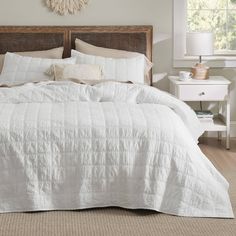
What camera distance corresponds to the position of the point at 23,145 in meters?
3.71

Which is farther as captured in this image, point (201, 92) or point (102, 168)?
point (201, 92)

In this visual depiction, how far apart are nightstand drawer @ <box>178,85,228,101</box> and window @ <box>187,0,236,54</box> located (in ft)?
2.22

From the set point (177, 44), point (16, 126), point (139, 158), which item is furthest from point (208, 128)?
point (16, 126)

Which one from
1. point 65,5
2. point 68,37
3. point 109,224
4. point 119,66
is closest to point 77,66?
point 119,66

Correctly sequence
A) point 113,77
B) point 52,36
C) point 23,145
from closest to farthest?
1. point 23,145
2. point 113,77
3. point 52,36

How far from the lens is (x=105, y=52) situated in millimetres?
5770

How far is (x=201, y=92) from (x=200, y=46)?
0.42 meters

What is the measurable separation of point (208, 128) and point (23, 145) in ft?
7.98

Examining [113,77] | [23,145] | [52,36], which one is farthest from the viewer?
[52,36]

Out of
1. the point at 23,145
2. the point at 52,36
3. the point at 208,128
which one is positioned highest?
the point at 52,36

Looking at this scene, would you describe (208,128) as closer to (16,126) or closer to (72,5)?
(72,5)

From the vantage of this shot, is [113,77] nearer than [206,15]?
Yes

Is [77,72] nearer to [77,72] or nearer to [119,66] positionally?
[77,72]

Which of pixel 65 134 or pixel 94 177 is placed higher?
pixel 65 134
